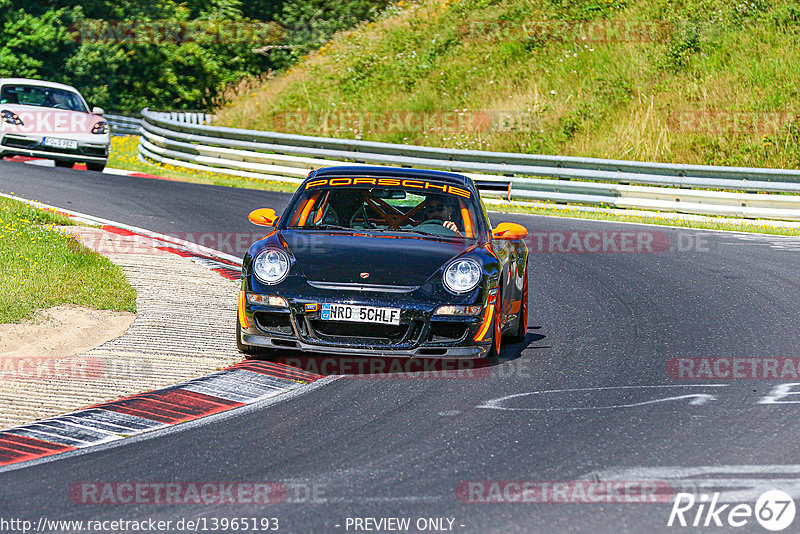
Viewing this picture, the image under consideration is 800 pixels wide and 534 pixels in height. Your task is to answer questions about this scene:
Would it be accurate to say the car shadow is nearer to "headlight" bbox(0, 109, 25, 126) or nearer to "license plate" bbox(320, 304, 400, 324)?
"license plate" bbox(320, 304, 400, 324)

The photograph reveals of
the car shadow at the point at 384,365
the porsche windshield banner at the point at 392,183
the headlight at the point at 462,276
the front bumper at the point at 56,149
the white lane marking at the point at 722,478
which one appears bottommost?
the white lane marking at the point at 722,478

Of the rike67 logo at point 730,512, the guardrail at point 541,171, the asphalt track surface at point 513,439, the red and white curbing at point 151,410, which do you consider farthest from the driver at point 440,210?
the guardrail at point 541,171

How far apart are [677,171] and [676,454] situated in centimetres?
1442

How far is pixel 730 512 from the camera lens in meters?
4.78

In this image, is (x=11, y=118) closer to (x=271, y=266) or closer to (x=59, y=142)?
(x=59, y=142)

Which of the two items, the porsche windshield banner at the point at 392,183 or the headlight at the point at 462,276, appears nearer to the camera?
the headlight at the point at 462,276

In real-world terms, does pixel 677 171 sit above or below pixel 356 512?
above

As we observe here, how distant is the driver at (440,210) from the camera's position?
28.6 feet

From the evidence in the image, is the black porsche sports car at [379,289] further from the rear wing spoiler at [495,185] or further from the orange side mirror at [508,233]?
the rear wing spoiler at [495,185]

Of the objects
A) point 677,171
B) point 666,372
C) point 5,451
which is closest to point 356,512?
point 5,451

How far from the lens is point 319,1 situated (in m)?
42.2

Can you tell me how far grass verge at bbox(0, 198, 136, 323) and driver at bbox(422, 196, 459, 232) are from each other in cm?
256

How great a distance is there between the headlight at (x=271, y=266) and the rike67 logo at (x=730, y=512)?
11.4 ft

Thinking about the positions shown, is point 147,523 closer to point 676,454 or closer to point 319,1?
point 676,454
